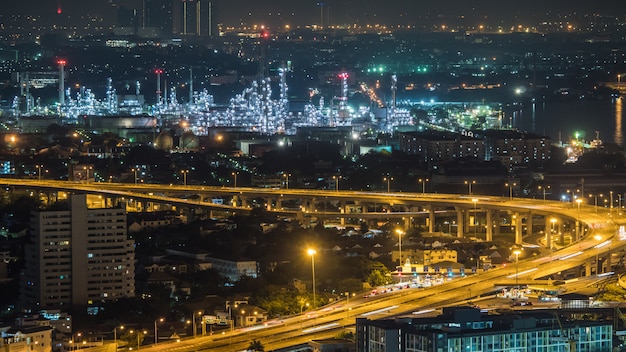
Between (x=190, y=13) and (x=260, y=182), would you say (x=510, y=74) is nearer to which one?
(x=190, y=13)

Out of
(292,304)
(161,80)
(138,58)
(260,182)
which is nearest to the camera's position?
(292,304)

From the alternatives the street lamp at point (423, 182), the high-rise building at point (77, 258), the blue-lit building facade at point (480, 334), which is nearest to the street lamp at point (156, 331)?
the high-rise building at point (77, 258)

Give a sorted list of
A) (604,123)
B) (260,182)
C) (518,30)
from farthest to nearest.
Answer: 1. (518,30)
2. (604,123)
3. (260,182)

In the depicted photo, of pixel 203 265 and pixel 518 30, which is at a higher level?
pixel 518 30

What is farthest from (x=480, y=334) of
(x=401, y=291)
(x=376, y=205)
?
(x=376, y=205)

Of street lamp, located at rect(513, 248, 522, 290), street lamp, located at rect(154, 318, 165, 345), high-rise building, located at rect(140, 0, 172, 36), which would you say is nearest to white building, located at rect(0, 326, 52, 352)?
street lamp, located at rect(154, 318, 165, 345)

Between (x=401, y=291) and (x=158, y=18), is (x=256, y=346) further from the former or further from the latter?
(x=158, y=18)

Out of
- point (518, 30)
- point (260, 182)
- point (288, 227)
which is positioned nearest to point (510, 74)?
point (518, 30)
